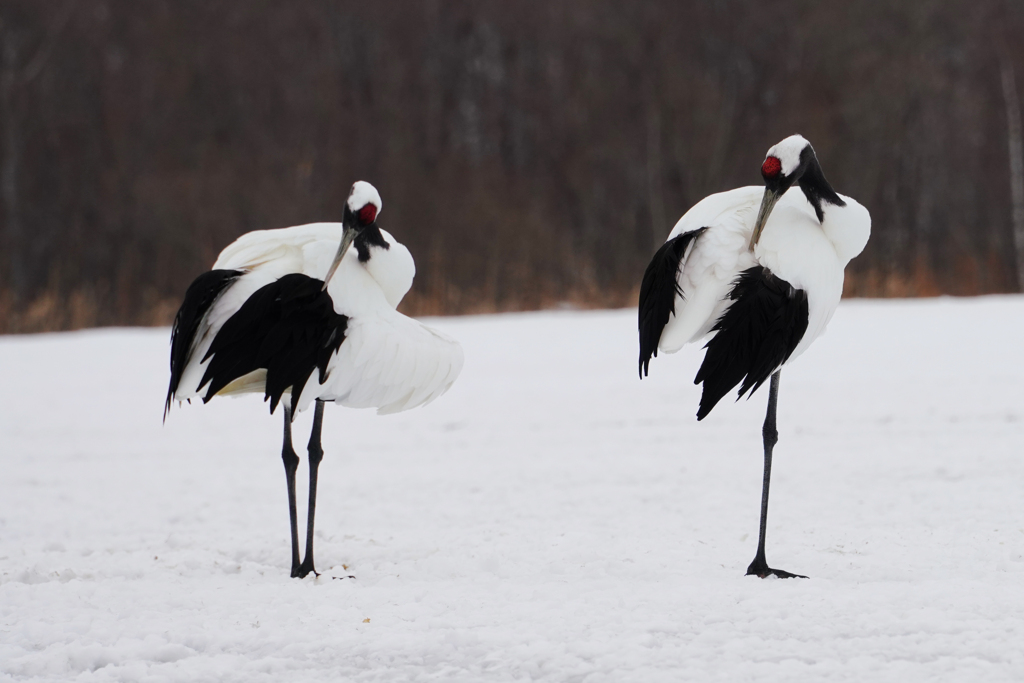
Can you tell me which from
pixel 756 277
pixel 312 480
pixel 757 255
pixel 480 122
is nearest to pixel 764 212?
pixel 757 255

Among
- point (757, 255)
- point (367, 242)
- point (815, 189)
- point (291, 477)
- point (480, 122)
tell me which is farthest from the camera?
point (480, 122)

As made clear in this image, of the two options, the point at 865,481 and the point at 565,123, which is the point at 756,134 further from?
the point at 865,481

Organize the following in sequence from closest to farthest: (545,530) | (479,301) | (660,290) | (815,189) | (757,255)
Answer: (757,255), (660,290), (815,189), (545,530), (479,301)

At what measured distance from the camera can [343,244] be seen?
4176 mm

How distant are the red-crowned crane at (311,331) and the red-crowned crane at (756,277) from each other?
0.96 meters

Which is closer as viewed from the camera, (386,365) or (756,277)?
(756,277)

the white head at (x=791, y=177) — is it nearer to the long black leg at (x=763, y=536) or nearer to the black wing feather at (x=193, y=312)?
the long black leg at (x=763, y=536)

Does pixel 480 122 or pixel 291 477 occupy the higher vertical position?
pixel 480 122

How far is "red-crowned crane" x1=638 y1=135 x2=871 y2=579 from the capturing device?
3865 mm

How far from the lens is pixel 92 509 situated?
5855mm

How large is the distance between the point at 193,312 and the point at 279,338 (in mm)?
423

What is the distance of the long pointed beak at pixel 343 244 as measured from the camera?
4105 mm

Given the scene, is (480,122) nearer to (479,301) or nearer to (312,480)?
(479,301)

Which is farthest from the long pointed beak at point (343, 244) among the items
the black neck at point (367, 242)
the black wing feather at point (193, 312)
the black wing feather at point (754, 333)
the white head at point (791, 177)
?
the white head at point (791, 177)
